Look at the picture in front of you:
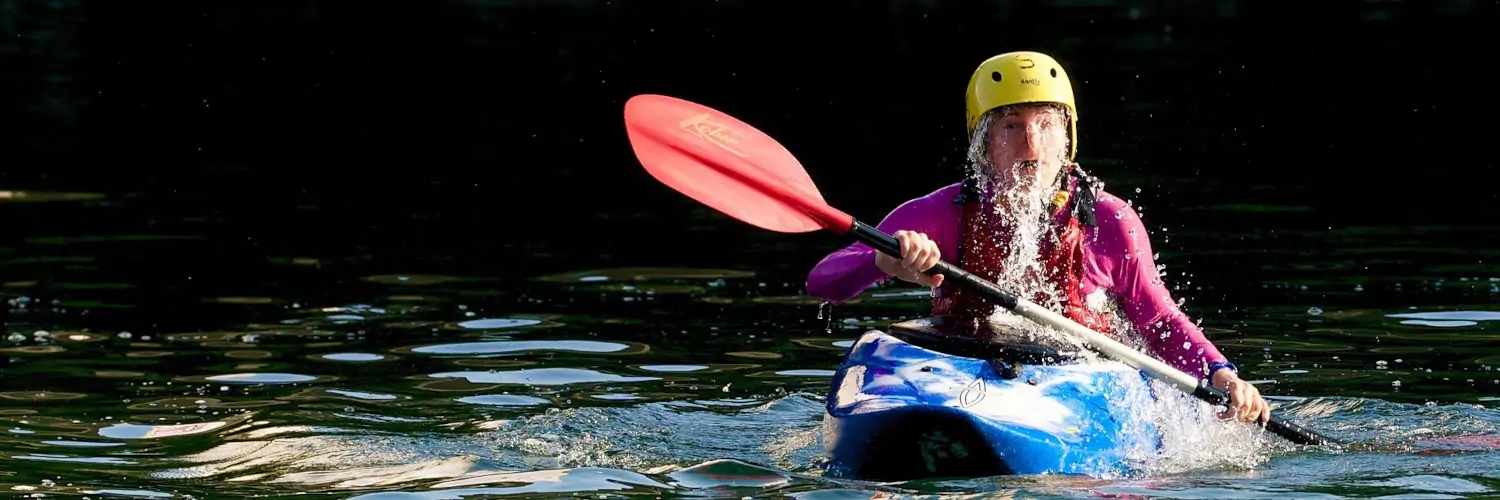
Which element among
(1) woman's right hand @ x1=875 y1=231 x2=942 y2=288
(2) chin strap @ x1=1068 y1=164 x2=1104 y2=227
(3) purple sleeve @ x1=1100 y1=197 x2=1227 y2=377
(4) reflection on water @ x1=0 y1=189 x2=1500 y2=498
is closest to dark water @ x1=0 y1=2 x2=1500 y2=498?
(4) reflection on water @ x1=0 y1=189 x2=1500 y2=498

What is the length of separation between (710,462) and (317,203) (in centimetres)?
842

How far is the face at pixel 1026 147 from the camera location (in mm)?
7199

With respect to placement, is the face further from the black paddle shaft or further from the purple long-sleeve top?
the black paddle shaft

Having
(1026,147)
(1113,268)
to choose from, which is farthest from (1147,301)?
(1026,147)

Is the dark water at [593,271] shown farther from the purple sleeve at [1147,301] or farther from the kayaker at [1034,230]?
the kayaker at [1034,230]

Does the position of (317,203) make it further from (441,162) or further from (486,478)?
(486,478)

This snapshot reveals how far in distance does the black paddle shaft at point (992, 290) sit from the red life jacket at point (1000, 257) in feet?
0.30

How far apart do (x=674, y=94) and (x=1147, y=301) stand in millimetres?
15093

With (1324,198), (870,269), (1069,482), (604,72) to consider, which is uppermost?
(604,72)

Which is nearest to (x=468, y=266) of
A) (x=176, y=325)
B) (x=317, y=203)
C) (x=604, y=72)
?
(x=176, y=325)

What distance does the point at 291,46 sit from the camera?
3002cm

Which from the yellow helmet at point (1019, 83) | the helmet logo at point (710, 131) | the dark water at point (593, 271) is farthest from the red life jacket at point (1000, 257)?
the helmet logo at point (710, 131)

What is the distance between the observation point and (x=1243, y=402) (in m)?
7.12

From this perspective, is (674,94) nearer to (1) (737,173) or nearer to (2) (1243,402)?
(1) (737,173)
